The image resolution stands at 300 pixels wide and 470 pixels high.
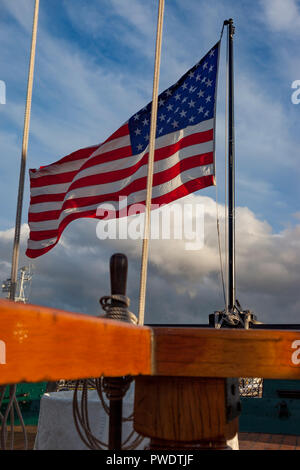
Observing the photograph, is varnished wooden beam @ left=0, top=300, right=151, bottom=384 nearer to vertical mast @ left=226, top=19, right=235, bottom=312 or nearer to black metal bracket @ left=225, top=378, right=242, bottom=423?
black metal bracket @ left=225, top=378, right=242, bottom=423

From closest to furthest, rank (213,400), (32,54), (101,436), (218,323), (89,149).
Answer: (213,400) < (101,436) < (32,54) < (89,149) < (218,323)

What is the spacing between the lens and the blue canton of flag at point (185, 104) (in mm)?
6891

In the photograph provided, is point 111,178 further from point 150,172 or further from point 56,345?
point 56,345

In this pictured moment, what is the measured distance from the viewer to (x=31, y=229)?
7449 millimetres

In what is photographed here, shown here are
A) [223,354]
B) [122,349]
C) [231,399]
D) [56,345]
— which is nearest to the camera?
[56,345]

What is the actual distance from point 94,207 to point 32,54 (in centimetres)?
323

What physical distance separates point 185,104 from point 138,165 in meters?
1.17

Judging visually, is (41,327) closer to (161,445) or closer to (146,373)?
(146,373)

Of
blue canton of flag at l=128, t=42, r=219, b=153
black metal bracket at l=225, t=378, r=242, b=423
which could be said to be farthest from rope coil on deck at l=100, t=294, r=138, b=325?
blue canton of flag at l=128, t=42, r=219, b=153

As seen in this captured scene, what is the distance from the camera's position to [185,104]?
23.1 feet

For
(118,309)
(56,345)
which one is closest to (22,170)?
(118,309)

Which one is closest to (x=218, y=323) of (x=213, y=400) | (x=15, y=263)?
(x=15, y=263)

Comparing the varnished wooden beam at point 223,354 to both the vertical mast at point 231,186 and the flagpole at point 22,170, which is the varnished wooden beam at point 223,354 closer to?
the flagpole at point 22,170

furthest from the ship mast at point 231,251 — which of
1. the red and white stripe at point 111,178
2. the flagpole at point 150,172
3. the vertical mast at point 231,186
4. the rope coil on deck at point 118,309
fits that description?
the rope coil on deck at point 118,309
